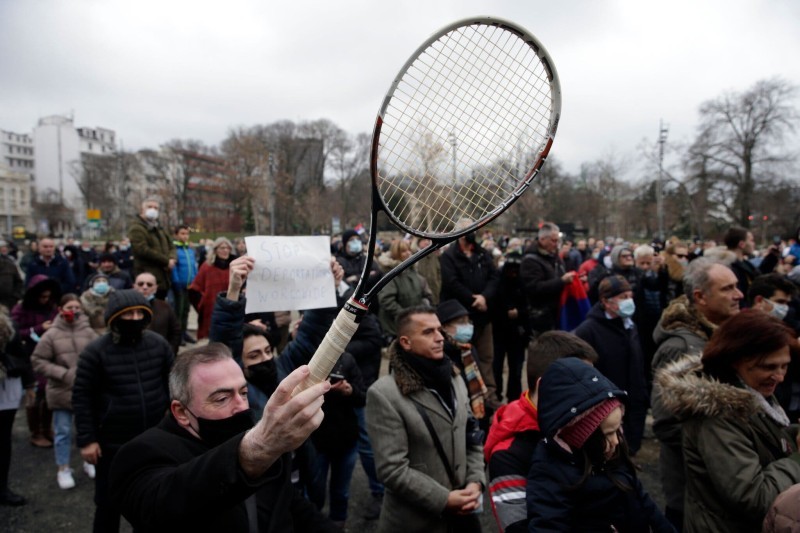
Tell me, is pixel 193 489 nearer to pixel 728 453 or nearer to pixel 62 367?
pixel 728 453

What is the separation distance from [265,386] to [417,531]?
1.26 m

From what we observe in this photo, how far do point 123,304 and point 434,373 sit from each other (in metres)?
2.30

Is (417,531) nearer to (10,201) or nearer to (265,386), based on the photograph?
(265,386)

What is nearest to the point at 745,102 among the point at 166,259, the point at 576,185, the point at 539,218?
the point at 539,218

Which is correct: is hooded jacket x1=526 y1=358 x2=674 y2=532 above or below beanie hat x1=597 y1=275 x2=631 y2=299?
below

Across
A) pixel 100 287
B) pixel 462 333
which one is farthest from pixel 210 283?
pixel 462 333

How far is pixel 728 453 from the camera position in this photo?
2.20m

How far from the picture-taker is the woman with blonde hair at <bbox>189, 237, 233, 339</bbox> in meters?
6.86

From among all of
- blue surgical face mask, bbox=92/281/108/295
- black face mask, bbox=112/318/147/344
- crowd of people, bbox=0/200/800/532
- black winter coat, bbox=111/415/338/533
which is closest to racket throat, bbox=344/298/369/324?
crowd of people, bbox=0/200/800/532

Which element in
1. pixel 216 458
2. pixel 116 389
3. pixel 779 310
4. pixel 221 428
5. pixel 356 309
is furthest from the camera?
pixel 779 310

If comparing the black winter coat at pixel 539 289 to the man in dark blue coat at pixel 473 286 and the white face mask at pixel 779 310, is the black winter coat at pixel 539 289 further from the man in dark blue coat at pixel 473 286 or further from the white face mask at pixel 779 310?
the white face mask at pixel 779 310

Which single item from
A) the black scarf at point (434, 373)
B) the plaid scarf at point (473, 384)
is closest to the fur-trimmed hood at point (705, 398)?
the black scarf at point (434, 373)

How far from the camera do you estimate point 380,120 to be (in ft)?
5.35

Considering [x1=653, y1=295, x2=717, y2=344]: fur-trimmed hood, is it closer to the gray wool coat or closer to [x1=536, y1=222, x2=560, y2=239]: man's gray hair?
the gray wool coat
